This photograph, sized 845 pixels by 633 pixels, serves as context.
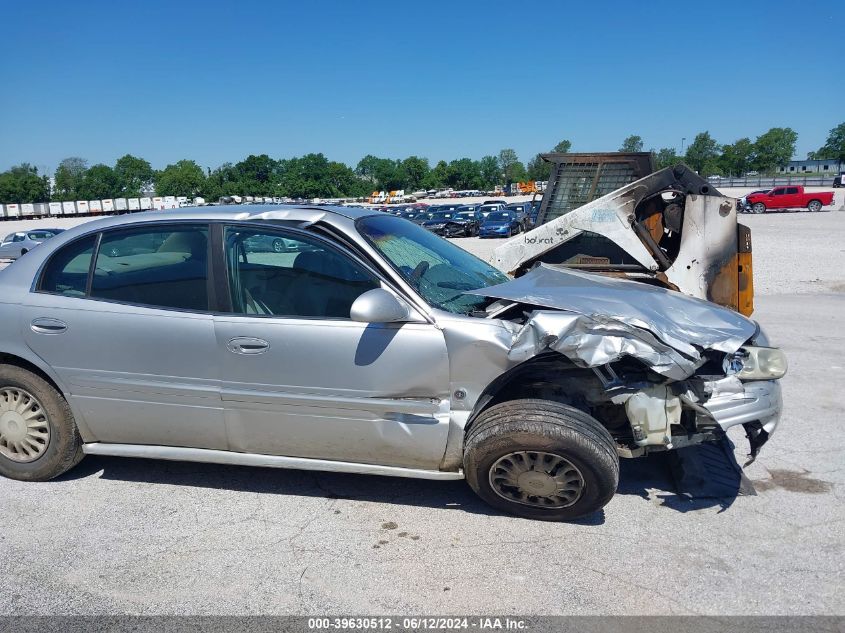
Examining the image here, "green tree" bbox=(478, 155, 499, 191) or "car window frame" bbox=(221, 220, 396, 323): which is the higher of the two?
"green tree" bbox=(478, 155, 499, 191)

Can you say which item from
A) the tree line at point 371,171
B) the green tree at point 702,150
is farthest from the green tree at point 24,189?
the green tree at point 702,150

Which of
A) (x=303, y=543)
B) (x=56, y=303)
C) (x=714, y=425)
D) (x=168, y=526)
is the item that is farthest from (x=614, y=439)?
(x=56, y=303)

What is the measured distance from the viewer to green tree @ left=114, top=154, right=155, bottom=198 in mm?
119637

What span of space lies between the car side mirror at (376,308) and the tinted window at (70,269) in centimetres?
179

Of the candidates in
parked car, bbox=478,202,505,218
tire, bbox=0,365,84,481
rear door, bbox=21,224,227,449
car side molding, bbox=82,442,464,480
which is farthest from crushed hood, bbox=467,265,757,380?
parked car, bbox=478,202,505,218

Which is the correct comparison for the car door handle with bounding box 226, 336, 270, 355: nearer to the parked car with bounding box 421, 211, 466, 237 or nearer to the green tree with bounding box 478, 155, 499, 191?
→ the parked car with bounding box 421, 211, 466, 237

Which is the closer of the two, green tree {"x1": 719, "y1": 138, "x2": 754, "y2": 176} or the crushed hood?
the crushed hood

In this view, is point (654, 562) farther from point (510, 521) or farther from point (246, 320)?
point (246, 320)

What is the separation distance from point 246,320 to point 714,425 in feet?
8.44

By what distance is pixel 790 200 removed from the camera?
38.6 meters

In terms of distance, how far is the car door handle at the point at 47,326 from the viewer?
3.83m

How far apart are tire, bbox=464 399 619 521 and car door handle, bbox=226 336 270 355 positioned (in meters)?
1.19

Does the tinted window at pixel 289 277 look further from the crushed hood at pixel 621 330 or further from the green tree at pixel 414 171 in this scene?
the green tree at pixel 414 171

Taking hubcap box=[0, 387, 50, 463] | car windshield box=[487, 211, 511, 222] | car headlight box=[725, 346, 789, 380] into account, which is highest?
car windshield box=[487, 211, 511, 222]
